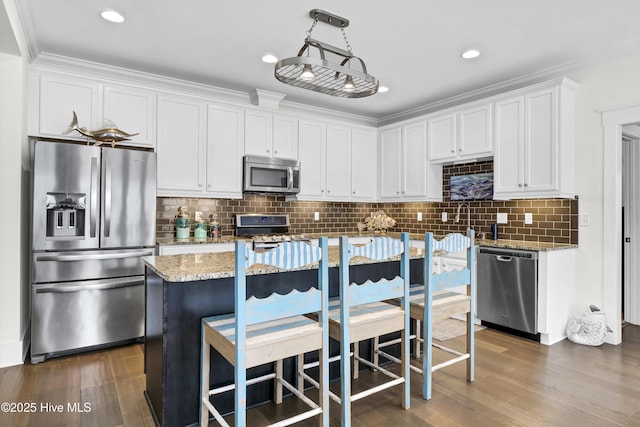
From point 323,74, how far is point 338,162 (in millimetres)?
2734

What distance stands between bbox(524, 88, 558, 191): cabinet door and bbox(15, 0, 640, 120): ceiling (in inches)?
14.1

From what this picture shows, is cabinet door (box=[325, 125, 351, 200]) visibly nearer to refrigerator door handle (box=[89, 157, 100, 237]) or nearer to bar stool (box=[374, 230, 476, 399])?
bar stool (box=[374, 230, 476, 399])

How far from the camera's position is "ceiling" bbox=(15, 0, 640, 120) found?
2.65 m

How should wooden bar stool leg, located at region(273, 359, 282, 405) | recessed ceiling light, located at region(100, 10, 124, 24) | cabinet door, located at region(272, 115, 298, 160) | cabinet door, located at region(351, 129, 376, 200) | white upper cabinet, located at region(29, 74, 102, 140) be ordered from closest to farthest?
wooden bar stool leg, located at region(273, 359, 282, 405)
recessed ceiling light, located at region(100, 10, 124, 24)
white upper cabinet, located at region(29, 74, 102, 140)
cabinet door, located at region(272, 115, 298, 160)
cabinet door, located at region(351, 129, 376, 200)

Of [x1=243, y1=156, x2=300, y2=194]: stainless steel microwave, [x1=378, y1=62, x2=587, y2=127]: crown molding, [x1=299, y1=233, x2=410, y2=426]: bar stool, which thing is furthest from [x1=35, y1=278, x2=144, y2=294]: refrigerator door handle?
[x1=378, y1=62, x2=587, y2=127]: crown molding

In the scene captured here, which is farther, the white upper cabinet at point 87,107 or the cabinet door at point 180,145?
the cabinet door at point 180,145

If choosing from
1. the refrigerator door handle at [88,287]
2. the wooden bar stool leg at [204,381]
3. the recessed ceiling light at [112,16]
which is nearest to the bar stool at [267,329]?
the wooden bar stool leg at [204,381]

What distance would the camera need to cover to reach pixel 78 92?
3453mm

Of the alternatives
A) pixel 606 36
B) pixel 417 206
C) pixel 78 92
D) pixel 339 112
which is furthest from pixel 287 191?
pixel 606 36

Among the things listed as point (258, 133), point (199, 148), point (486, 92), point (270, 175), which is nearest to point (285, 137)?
point (258, 133)

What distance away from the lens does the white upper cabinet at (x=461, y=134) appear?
407cm

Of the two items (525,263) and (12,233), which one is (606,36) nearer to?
(525,263)

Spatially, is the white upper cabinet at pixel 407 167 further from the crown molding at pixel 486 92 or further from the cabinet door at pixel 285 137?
the cabinet door at pixel 285 137

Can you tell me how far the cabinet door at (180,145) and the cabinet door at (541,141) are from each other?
331 centimetres
